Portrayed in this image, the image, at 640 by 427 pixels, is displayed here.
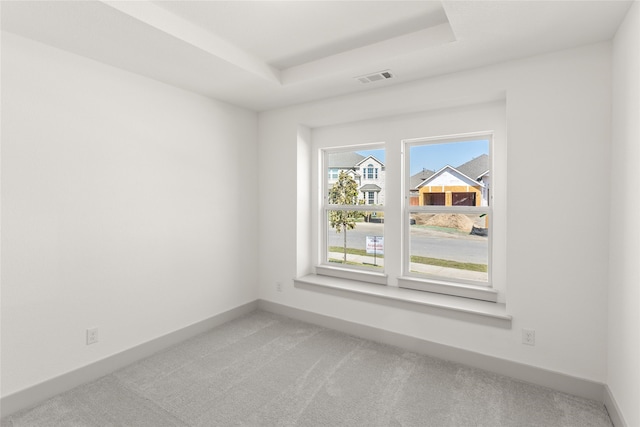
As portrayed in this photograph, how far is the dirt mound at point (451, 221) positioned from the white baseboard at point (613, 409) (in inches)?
59.7

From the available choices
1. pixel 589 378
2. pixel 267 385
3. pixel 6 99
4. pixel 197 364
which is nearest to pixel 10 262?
pixel 6 99

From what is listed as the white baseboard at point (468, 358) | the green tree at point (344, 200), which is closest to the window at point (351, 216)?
the green tree at point (344, 200)

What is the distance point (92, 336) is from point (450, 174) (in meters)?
3.44

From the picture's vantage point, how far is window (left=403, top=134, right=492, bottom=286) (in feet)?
10.1

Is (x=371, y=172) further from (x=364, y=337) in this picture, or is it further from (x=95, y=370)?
(x=95, y=370)

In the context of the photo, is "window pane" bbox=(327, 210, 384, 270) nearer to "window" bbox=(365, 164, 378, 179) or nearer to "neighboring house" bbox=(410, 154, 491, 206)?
"window" bbox=(365, 164, 378, 179)

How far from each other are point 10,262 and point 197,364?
4.97ft

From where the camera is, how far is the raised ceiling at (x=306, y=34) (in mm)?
1938

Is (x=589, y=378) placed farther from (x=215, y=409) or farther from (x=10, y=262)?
(x=10, y=262)

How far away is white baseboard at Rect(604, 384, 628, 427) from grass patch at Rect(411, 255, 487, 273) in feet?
3.86

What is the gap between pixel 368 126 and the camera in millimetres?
3586

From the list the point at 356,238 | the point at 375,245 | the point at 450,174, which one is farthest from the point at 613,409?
the point at 356,238

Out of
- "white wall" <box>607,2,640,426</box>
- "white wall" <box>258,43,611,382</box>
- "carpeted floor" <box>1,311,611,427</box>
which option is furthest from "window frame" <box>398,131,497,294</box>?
"white wall" <box>607,2,640,426</box>

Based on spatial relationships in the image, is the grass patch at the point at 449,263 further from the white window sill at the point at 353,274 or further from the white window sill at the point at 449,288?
the white window sill at the point at 353,274
